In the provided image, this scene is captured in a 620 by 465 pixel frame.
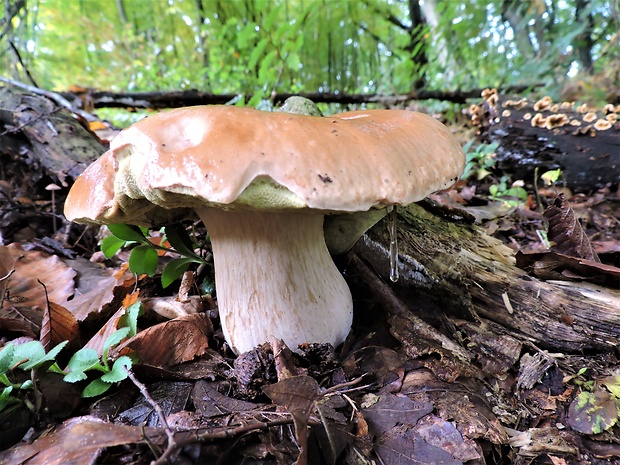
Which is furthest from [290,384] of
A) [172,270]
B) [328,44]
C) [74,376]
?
[328,44]

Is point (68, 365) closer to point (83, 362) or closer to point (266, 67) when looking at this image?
point (83, 362)

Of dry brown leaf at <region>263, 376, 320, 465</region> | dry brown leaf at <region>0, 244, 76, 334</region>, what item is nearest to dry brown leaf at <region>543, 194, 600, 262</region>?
dry brown leaf at <region>263, 376, 320, 465</region>

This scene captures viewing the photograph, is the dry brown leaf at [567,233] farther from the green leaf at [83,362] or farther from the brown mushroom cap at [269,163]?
the green leaf at [83,362]

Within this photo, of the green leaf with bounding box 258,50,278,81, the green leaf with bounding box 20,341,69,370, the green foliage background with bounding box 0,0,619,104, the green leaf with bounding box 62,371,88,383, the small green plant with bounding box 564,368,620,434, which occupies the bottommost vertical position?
the small green plant with bounding box 564,368,620,434

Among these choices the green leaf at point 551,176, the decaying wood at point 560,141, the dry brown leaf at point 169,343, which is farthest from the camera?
the decaying wood at point 560,141

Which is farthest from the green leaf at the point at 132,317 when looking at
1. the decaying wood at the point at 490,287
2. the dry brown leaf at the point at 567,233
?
the dry brown leaf at the point at 567,233

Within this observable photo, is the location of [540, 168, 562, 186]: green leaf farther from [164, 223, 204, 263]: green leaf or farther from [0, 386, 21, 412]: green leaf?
[0, 386, 21, 412]: green leaf

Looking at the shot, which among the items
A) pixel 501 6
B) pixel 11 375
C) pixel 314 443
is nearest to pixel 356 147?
pixel 314 443
